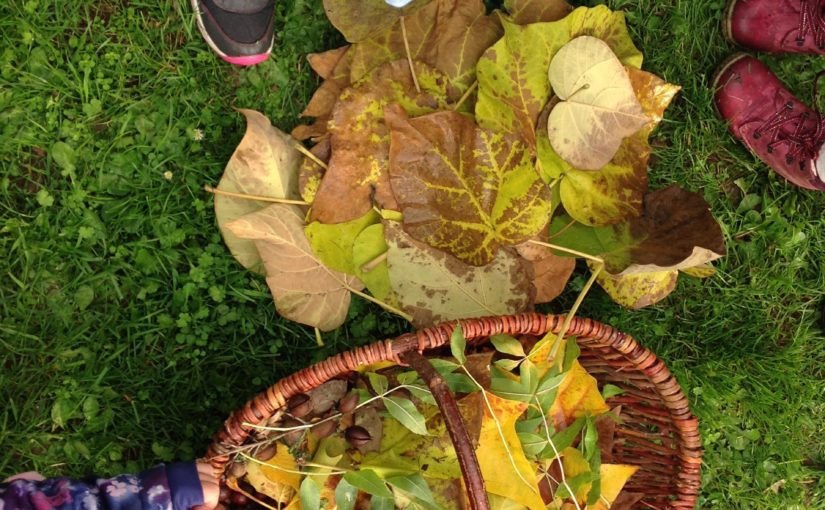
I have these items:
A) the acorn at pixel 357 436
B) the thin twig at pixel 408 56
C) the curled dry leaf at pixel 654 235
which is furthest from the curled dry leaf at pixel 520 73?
the acorn at pixel 357 436

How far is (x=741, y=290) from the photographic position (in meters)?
1.99

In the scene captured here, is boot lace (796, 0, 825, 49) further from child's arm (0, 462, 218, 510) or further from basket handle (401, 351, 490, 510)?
child's arm (0, 462, 218, 510)

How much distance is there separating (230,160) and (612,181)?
0.87 m

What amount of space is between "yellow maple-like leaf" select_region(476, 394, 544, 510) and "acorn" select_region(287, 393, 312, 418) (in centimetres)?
35

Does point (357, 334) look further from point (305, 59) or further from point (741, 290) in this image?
point (741, 290)

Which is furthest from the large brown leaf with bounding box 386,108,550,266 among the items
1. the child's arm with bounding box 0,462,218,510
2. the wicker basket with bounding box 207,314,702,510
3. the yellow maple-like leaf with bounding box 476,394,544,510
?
the child's arm with bounding box 0,462,218,510

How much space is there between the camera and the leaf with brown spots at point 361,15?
163 centimetres

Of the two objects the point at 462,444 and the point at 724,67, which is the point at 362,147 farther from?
the point at 724,67

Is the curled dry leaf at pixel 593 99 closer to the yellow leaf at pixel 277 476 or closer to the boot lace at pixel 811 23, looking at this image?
the boot lace at pixel 811 23

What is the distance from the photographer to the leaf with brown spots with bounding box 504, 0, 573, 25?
175cm

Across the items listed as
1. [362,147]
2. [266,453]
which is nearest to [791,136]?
[362,147]

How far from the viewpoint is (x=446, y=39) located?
1.72 metres

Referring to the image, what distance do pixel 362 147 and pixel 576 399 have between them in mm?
719

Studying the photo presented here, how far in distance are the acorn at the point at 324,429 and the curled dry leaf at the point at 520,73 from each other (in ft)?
2.41
